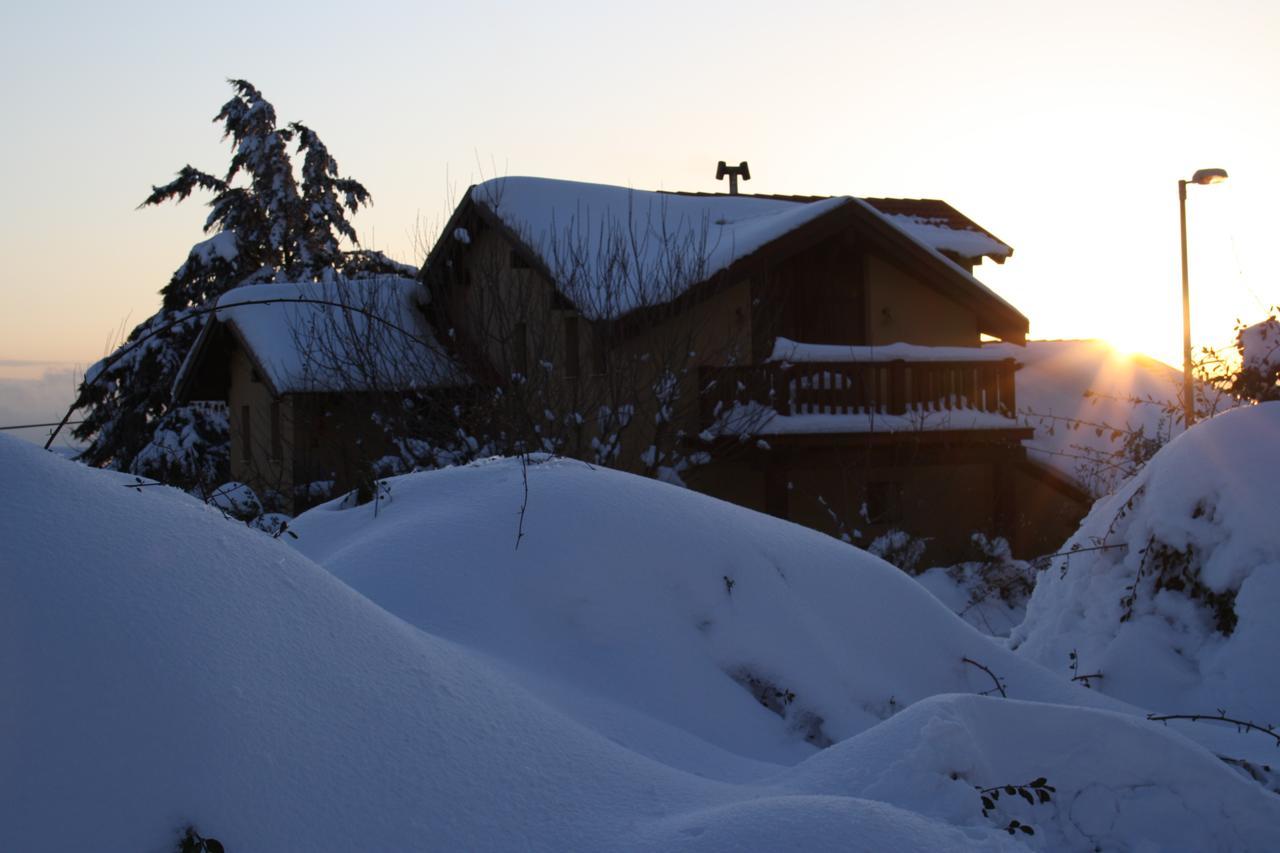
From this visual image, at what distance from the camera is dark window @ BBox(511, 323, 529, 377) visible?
13.4 m

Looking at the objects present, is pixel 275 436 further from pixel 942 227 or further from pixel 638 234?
pixel 942 227

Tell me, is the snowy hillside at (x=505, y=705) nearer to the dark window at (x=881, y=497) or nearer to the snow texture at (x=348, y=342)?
the snow texture at (x=348, y=342)

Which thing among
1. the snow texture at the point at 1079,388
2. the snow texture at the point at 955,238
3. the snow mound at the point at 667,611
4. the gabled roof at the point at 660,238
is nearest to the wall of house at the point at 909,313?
the gabled roof at the point at 660,238

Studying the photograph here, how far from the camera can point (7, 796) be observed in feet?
6.61

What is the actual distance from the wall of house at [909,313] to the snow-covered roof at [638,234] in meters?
0.88

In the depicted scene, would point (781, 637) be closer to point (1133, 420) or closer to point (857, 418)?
point (857, 418)

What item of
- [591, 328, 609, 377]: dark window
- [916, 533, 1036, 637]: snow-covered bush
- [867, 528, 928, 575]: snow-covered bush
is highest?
[591, 328, 609, 377]: dark window

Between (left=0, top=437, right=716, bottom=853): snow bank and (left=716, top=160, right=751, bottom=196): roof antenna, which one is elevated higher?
(left=716, top=160, right=751, bottom=196): roof antenna

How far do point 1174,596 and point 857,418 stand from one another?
10672mm

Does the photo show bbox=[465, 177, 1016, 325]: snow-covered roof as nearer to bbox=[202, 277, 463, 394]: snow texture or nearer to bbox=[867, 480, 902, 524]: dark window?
bbox=[202, 277, 463, 394]: snow texture

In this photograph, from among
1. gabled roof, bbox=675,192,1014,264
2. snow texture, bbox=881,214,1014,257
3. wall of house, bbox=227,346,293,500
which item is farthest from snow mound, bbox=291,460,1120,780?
snow texture, bbox=881,214,1014,257

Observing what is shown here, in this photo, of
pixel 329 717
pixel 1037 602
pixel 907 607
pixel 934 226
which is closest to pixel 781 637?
pixel 907 607

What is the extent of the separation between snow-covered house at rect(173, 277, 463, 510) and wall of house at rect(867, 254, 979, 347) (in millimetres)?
8007

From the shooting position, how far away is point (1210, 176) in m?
15.6
